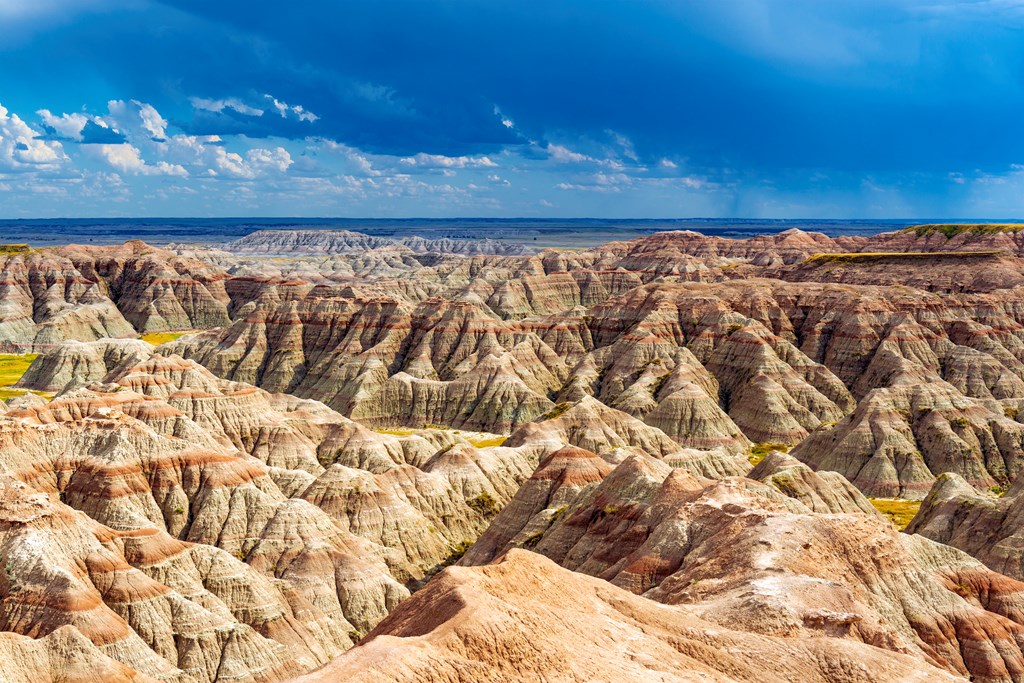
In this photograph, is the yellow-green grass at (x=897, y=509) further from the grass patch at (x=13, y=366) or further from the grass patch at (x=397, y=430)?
the grass patch at (x=13, y=366)

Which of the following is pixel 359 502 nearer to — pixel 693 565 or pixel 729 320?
pixel 693 565

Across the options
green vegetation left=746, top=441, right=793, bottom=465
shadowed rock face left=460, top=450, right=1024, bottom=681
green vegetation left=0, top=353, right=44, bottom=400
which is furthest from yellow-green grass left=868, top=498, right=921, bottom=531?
green vegetation left=0, top=353, right=44, bottom=400

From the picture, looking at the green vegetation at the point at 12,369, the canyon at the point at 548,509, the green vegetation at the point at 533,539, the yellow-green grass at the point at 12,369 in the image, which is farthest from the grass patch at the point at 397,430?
the green vegetation at the point at 533,539

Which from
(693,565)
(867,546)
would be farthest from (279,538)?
(867,546)

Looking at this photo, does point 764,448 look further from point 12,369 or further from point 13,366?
point 13,366

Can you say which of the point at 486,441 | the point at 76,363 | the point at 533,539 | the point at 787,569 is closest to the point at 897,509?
the point at 533,539

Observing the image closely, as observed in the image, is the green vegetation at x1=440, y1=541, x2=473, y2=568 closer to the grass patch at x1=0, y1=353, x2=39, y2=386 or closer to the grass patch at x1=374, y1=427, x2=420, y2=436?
the grass patch at x1=374, y1=427, x2=420, y2=436
